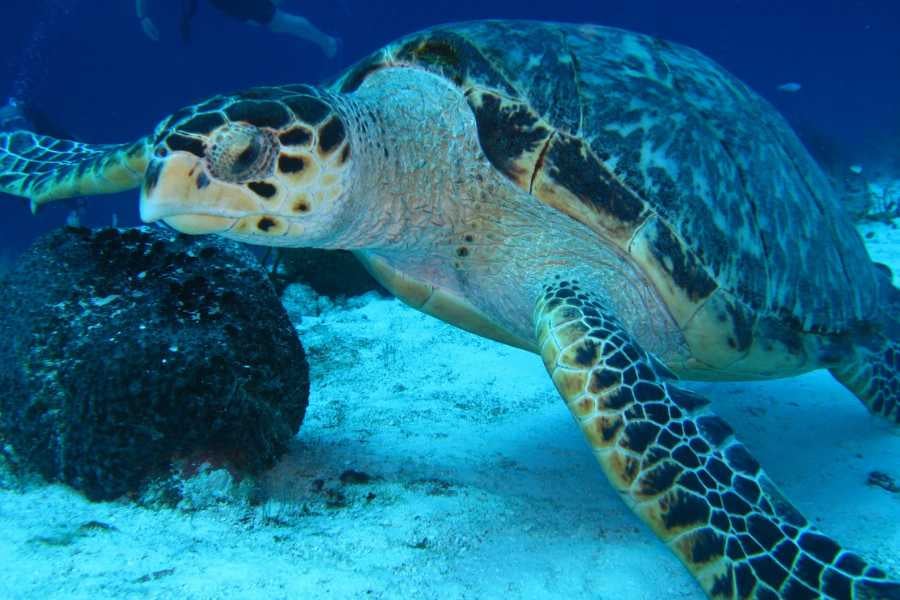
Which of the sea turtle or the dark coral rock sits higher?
the sea turtle

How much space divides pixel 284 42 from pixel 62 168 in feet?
210

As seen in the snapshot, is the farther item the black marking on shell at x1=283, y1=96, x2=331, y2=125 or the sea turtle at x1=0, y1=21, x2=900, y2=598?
the black marking on shell at x1=283, y1=96, x2=331, y2=125

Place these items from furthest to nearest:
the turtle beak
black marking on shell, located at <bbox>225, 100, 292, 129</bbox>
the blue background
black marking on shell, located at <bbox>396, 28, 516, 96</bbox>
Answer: the blue background → black marking on shell, located at <bbox>396, 28, 516, 96</bbox> → black marking on shell, located at <bbox>225, 100, 292, 129</bbox> → the turtle beak

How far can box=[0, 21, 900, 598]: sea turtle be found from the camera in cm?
189

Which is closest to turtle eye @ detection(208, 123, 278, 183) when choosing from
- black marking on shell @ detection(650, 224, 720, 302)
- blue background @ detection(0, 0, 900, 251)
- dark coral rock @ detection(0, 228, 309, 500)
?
dark coral rock @ detection(0, 228, 309, 500)

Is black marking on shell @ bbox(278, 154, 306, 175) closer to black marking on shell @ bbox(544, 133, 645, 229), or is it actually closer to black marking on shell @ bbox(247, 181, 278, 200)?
black marking on shell @ bbox(247, 181, 278, 200)

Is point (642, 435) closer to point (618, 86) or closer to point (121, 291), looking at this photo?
point (618, 86)

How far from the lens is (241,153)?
193 centimetres

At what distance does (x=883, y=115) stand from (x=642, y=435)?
109 ft

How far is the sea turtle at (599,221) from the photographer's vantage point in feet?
6.19

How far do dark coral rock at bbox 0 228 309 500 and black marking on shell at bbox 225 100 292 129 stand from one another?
81 centimetres

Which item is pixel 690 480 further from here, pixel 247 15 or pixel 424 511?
pixel 247 15

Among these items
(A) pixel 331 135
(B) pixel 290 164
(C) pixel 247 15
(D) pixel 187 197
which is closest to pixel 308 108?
(A) pixel 331 135

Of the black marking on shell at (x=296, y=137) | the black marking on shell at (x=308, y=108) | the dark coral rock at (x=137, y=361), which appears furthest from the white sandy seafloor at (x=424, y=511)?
the black marking on shell at (x=308, y=108)
